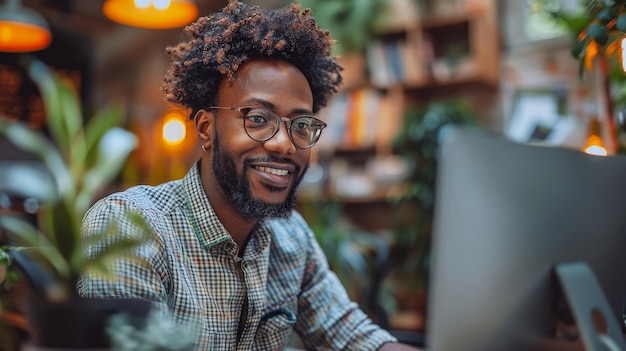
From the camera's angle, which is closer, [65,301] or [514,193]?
[65,301]

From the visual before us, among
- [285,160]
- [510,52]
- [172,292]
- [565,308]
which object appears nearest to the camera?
[565,308]

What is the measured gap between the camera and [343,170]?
167 inches

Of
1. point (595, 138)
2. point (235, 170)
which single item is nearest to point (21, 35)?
point (235, 170)

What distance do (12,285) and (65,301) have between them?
31 cm

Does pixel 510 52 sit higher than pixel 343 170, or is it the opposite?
pixel 510 52

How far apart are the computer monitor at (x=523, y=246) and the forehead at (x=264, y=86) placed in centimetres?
43

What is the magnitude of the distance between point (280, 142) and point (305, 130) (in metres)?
0.08

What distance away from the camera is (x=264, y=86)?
118 cm

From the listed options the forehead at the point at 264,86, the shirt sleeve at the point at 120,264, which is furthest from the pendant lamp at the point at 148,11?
the shirt sleeve at the point at 120,264

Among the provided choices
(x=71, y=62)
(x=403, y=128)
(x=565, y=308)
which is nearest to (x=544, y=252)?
(x=565, y=308)

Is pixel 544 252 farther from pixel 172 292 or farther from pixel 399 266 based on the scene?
pixel 399 266

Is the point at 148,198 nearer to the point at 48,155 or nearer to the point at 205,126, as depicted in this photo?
the point at 205,126

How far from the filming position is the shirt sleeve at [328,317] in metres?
1.39

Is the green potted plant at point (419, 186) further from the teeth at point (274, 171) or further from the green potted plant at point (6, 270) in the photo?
the green potted plant at point (6, 270)
